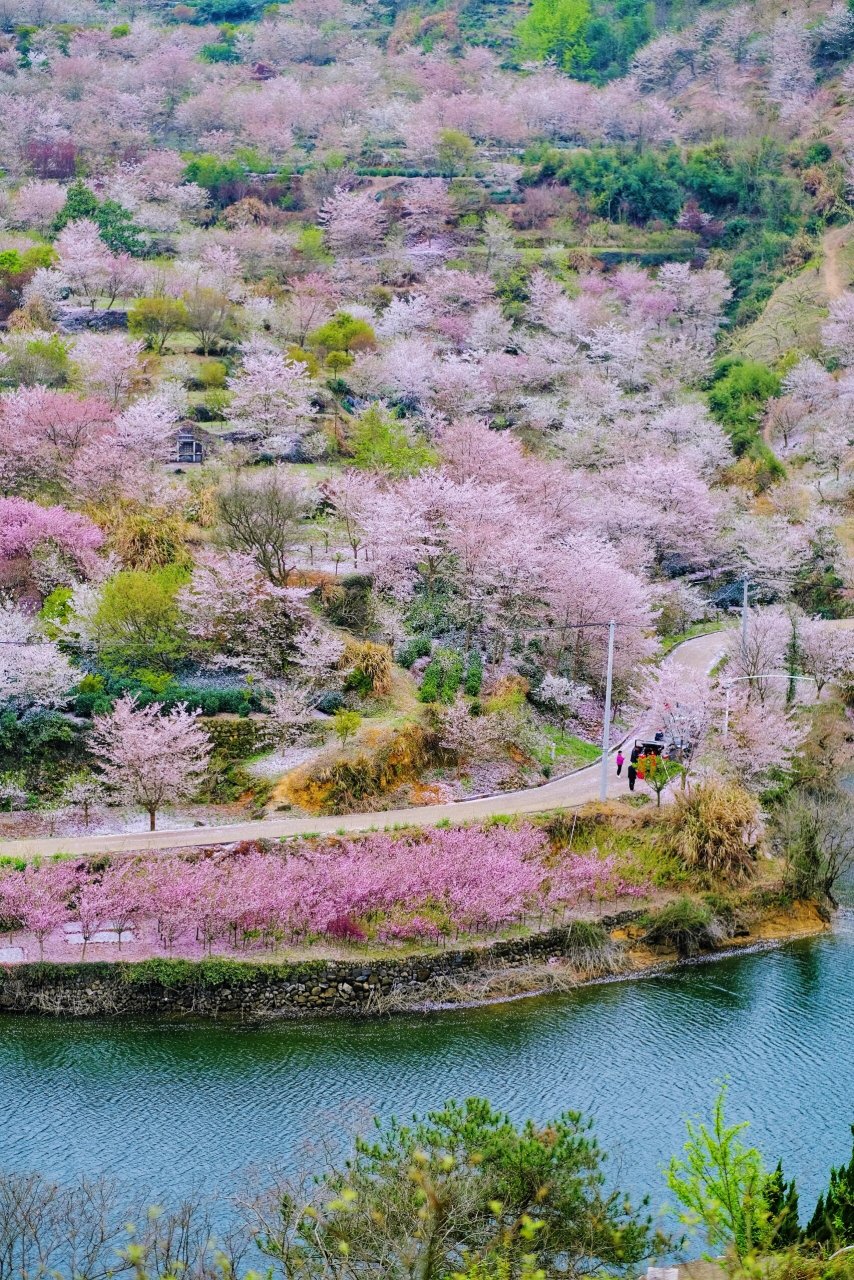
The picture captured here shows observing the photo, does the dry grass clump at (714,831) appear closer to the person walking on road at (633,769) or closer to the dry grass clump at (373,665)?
the person walking on road at (633,769)

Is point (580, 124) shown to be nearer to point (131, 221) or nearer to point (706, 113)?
point (706, 113)

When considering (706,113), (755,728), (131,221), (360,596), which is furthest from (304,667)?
(706,113)

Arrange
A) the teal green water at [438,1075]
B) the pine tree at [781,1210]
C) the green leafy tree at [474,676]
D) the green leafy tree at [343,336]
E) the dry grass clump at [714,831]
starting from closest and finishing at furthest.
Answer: the pine tree at [781,1210] < the teal green water at [438,1075] < the dry grass clump at [714,831] < the green leafy tree at [474,676] < the green leafy tree at [343,336]

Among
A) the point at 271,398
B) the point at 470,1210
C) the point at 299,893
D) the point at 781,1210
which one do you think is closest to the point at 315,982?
the point at 299,893

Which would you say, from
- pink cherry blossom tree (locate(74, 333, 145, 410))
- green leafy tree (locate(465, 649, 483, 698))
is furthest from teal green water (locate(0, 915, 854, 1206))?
pink cherry blossom tree (locate(74, 333, 145, 410))

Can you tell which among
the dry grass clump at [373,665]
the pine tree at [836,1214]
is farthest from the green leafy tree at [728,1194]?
the dry grass clump at [373,665]
